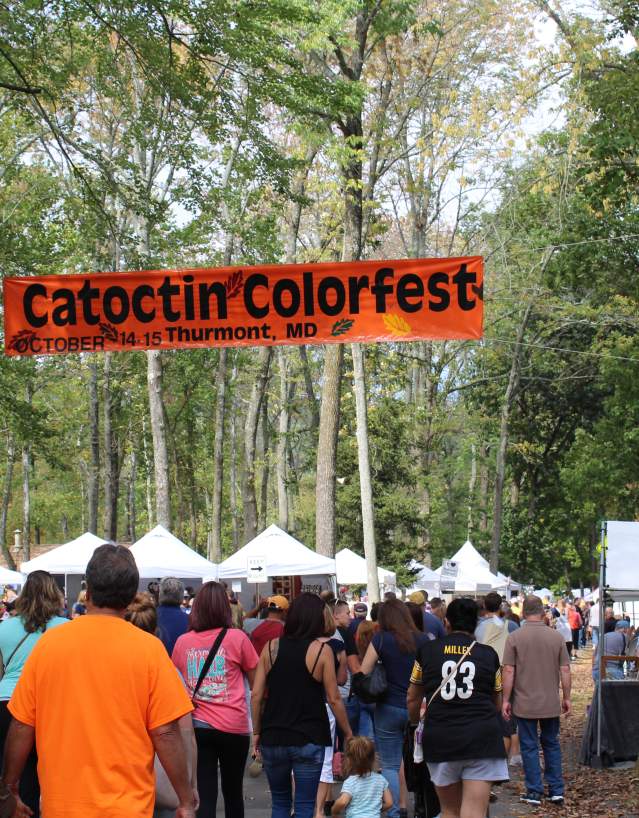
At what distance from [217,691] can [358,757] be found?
3.52 feet

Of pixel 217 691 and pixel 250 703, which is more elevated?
pixel 217 691

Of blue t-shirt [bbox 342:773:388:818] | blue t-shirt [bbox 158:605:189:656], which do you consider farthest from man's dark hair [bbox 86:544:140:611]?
blue t-shirt [bbox 158:605:189:656]

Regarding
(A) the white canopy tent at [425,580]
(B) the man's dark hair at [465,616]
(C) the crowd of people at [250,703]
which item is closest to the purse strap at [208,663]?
(C) the crowd of people at [250,703]

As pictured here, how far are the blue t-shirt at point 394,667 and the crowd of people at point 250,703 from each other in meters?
0.01

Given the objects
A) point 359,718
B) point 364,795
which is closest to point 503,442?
point 359,718

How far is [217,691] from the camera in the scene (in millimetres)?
6711

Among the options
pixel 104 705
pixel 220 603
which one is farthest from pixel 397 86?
pixel 104 705

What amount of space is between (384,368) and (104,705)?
116 feet

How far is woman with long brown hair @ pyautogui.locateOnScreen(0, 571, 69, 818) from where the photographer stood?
664 centimetres

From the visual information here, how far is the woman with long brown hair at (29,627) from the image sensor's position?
6.64m

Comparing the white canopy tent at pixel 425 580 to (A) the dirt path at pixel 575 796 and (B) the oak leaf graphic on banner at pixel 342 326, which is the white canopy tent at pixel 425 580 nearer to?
(A) the dirt path at pixel 575 796

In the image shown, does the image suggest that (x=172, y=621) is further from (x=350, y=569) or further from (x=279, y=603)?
(x=350, y=569)

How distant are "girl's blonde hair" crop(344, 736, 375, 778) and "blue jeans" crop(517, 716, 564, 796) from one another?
141 inches

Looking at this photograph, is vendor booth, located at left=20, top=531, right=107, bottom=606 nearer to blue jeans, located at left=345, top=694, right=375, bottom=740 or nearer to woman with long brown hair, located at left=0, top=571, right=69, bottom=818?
blue jeans, located at left=345, top=694, right=375, bottom=740
